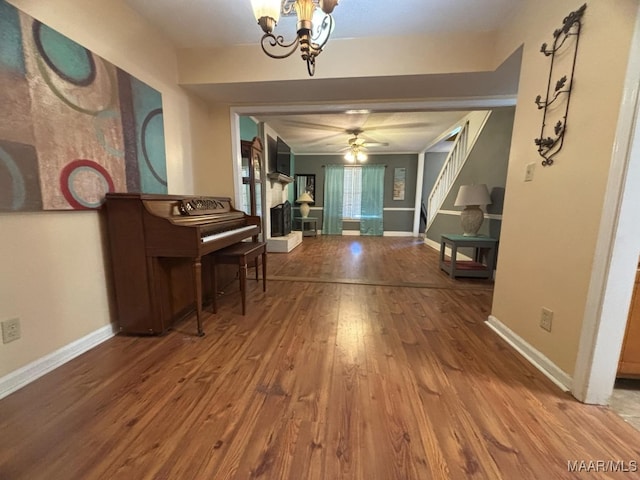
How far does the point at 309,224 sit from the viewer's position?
715cm

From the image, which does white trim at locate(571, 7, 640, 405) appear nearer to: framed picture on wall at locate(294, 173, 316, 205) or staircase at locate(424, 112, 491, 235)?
staircase at locate(424, 112, 491, 235)

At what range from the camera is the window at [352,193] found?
23.8 feet

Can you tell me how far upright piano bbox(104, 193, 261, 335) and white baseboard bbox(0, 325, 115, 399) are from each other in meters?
0.13

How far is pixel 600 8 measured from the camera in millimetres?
1190

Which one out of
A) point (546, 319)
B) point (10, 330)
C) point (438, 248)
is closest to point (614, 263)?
point (546, 319)

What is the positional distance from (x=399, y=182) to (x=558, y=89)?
5.90 m

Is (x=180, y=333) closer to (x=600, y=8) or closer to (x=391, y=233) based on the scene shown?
(x=600, y=8)

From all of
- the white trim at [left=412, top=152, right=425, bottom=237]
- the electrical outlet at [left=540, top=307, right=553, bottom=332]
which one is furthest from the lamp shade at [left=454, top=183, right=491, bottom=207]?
the white trim at [left=412, top=152, right=425, bottom=237]

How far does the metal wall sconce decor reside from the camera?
1.33 meters

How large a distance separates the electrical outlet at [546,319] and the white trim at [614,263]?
0.68ft

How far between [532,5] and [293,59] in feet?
5.79

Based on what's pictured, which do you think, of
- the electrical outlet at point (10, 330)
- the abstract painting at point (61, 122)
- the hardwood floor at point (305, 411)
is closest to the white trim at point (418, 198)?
the hardwood floor at point (305, 411)

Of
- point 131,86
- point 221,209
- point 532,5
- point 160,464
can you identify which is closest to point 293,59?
point 131,86

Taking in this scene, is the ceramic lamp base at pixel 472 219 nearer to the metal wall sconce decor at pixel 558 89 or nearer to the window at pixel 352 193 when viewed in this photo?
the metal wall sconce decor at pixel 558 89
